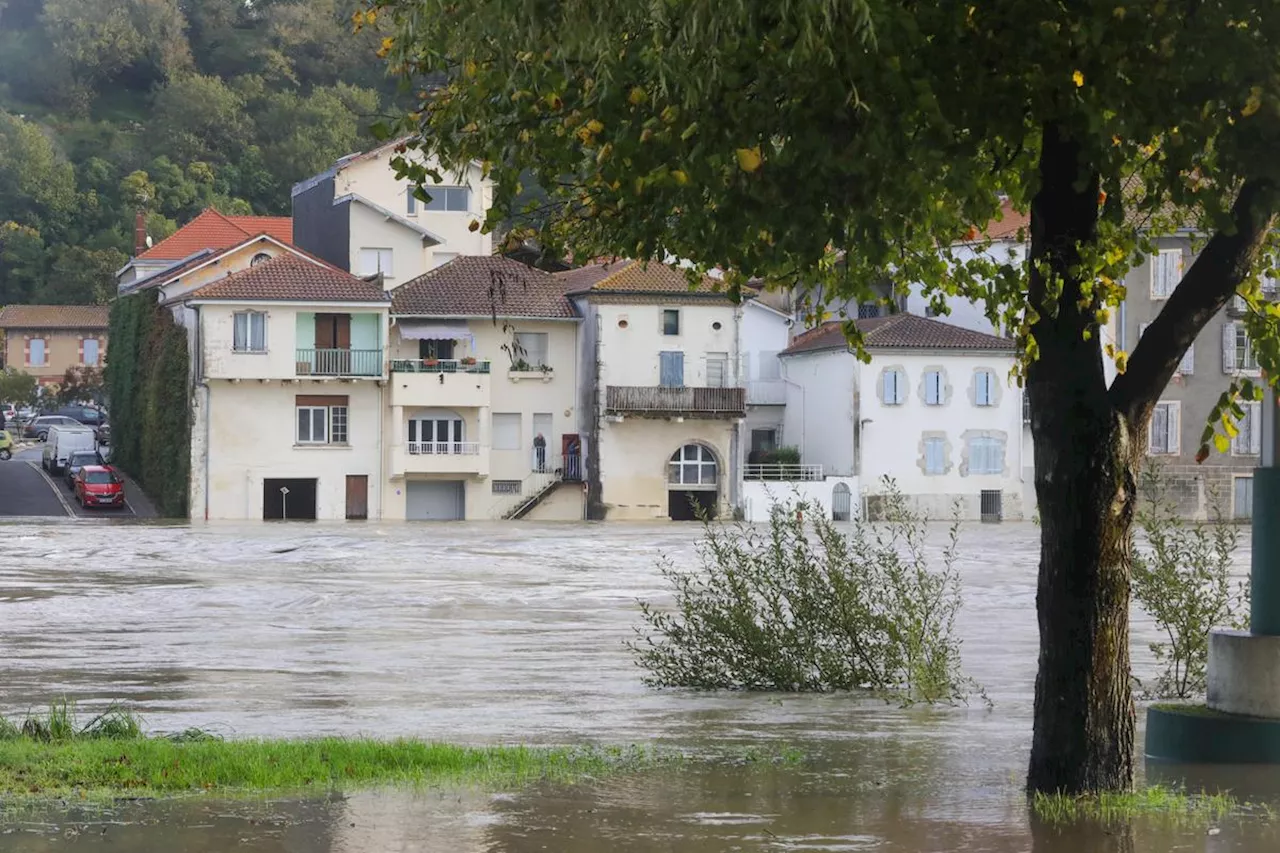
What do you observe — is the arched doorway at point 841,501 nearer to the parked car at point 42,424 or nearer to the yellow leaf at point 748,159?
the parked car at point 42,424

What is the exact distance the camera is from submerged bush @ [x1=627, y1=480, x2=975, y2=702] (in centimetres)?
1664

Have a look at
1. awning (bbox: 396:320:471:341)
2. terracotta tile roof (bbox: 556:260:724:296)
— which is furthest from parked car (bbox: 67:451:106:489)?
terracotta tile roof (bbox: 556:260:724:296)

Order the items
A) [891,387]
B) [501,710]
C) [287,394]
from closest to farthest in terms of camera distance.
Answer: [501,710] < [287,394] < [891,387]

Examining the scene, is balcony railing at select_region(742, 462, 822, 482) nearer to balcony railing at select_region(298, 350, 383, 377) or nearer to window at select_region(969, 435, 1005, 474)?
window at select_region(969, 435, 1005, 474)

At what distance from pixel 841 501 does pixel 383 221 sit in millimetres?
21449

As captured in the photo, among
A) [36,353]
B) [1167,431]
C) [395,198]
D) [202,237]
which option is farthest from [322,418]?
[36,353]

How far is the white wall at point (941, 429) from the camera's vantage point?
3014 inches

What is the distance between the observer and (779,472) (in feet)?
253

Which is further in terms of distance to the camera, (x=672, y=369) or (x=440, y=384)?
(x=672, y=369)

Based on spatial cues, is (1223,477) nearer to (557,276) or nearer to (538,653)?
(557,276)

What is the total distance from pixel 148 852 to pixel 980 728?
8027 mm

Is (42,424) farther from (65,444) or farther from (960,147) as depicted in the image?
(960,147)

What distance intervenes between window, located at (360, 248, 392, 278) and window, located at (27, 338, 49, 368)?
2617 inches

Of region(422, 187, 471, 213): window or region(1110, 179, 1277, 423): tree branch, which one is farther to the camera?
region(422, 187, 471, 213): window
